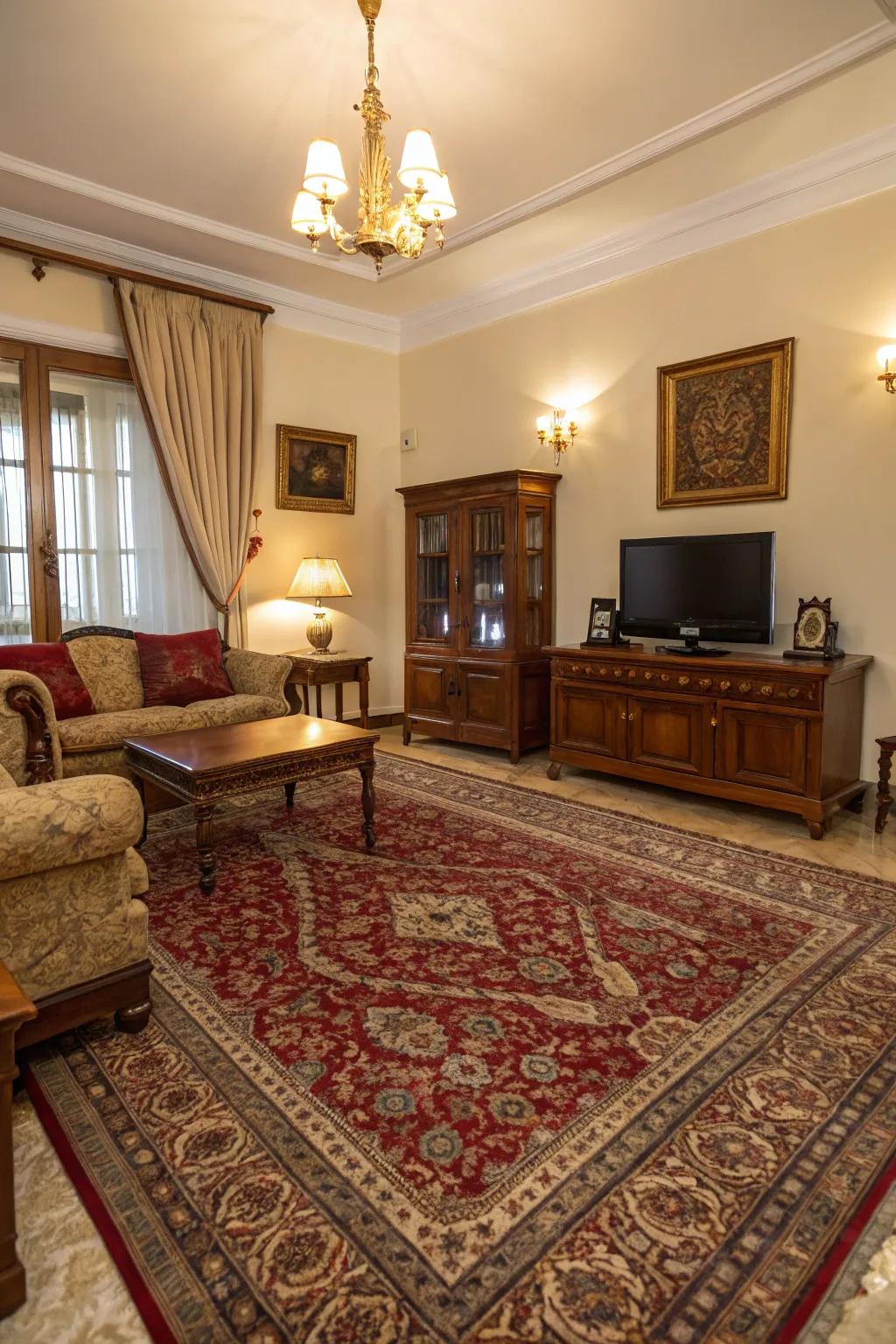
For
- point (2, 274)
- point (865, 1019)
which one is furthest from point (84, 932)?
point (2, 274)

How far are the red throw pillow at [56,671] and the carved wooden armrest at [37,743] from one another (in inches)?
26.0

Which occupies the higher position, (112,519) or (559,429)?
(559,429)

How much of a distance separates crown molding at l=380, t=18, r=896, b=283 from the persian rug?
10.4 feet

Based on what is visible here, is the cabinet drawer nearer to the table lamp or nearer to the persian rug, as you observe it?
the persian rug

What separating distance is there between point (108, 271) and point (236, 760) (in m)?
3.35

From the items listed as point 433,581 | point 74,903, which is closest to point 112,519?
point 433,581

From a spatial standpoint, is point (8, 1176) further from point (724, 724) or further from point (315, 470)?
point (315, 470)

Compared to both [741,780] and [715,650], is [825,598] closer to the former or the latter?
[715,650]

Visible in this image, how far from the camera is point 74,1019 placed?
1.89 m

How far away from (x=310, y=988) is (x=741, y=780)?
236cm

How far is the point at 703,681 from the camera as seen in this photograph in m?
3.78

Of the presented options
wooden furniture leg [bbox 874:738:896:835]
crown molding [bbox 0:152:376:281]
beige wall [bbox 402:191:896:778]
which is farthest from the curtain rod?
wooden furniture leg [bbox 874:738:896:835]

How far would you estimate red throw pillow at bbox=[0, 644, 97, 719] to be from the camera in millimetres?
3902

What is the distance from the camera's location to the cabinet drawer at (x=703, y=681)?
11.2 feet
